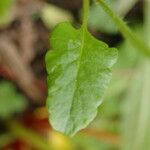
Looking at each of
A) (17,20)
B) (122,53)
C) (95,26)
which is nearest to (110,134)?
(122,53)

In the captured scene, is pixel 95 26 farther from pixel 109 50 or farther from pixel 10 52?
pixel 109 50

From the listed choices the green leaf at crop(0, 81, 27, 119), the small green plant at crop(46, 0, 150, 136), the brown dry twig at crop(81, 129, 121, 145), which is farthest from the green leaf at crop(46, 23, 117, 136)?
the brown dry twig at crop(81, 129, 121, 145)

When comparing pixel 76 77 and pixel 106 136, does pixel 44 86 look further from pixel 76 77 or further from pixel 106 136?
pixel 76 77

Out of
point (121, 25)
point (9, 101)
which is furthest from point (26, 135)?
point (121, 25)

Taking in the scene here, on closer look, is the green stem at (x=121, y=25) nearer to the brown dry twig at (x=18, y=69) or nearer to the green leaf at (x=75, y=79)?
the green leaf at (x=75, y=79)

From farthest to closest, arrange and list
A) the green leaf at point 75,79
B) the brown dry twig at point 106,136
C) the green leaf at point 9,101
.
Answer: the brown dry twig at point 106,136
the green leaf at point 9,101
the green leaf at point 75,79

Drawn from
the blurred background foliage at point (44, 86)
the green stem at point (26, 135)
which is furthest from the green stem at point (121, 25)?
the green stem at point (26, 135)

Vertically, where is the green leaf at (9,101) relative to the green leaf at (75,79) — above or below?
below

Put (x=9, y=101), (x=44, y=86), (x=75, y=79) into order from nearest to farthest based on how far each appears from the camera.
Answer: (x=75, y=79), (x=9, y=101), (x=44, y=86)
